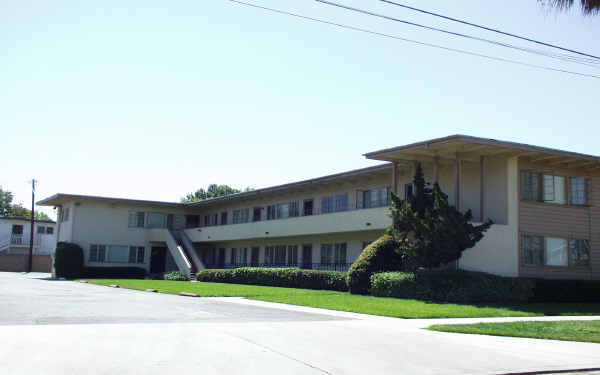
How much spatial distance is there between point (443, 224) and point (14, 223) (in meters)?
57.6

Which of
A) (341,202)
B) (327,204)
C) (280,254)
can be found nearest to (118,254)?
(280,254)

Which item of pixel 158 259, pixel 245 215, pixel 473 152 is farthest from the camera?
pixel 158 259

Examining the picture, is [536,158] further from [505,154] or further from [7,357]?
[7,357]

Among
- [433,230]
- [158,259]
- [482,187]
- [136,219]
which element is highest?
[482,187]

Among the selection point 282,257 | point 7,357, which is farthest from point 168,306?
point 282,257

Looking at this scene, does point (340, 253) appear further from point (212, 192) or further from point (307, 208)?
point (212, 192)

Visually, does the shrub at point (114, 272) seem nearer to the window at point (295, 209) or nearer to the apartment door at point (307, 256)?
the window at point (295, 209)

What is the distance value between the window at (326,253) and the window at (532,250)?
43.0ft

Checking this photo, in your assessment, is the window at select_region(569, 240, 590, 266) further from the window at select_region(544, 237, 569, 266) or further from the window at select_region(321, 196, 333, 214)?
the window at select_region(321, 196, 333, 214)

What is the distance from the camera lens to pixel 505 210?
84.9 feet

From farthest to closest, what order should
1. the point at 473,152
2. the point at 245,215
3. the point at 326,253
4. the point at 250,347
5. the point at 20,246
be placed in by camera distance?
1. the point at 20,246
2. the point at 245,215
3. the point at 326,253
4. the point at 473,152
5. the point at 250,347

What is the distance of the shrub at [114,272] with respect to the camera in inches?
1793

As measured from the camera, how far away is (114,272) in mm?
46406

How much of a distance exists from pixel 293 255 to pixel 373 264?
14199 mm
